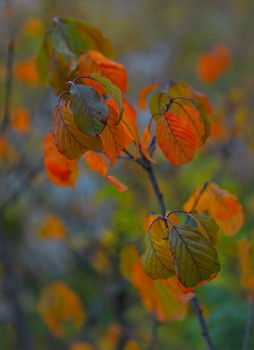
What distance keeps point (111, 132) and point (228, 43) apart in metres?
8.77

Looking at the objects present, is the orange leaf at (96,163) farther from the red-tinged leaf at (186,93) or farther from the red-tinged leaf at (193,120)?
the red-tinged leaf at (186,93)

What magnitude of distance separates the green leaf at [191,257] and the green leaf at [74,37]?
1.32ft

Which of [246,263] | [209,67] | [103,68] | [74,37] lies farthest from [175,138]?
[209,67]

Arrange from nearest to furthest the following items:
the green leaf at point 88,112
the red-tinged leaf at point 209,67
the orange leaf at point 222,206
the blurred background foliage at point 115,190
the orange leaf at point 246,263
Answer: the green leaf at point 88,112, the orange leaf at point 222,206, the orange leaf at point 246,263, the blurred background foliage at point 115,190, the red-tinged leaf at point 209,67

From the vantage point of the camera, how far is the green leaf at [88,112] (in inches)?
17.7

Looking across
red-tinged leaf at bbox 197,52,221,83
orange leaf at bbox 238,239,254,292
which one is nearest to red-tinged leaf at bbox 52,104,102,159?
orange leaf at bbox 238,239,254,292

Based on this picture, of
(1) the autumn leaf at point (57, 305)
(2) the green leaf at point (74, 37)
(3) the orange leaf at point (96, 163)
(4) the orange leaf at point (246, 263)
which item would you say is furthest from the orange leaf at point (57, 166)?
(1) the autumn leaf at point (57, 305)

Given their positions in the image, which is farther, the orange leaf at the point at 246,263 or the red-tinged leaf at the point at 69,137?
the orange leaf at the point at 246,263

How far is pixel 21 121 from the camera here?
7.58 feet

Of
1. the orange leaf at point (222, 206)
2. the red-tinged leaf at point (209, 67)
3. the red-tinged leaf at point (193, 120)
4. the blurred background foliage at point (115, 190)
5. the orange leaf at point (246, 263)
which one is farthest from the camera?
the red-tinged leaf at point (209, 67)

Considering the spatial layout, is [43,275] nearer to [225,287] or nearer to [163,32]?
[225,287]

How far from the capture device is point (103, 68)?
63 centimetres

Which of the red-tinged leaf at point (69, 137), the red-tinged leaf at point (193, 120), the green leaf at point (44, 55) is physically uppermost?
the red-tinged leaf at point (193, 120)

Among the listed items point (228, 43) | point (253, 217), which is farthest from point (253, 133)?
point (228, 43)
